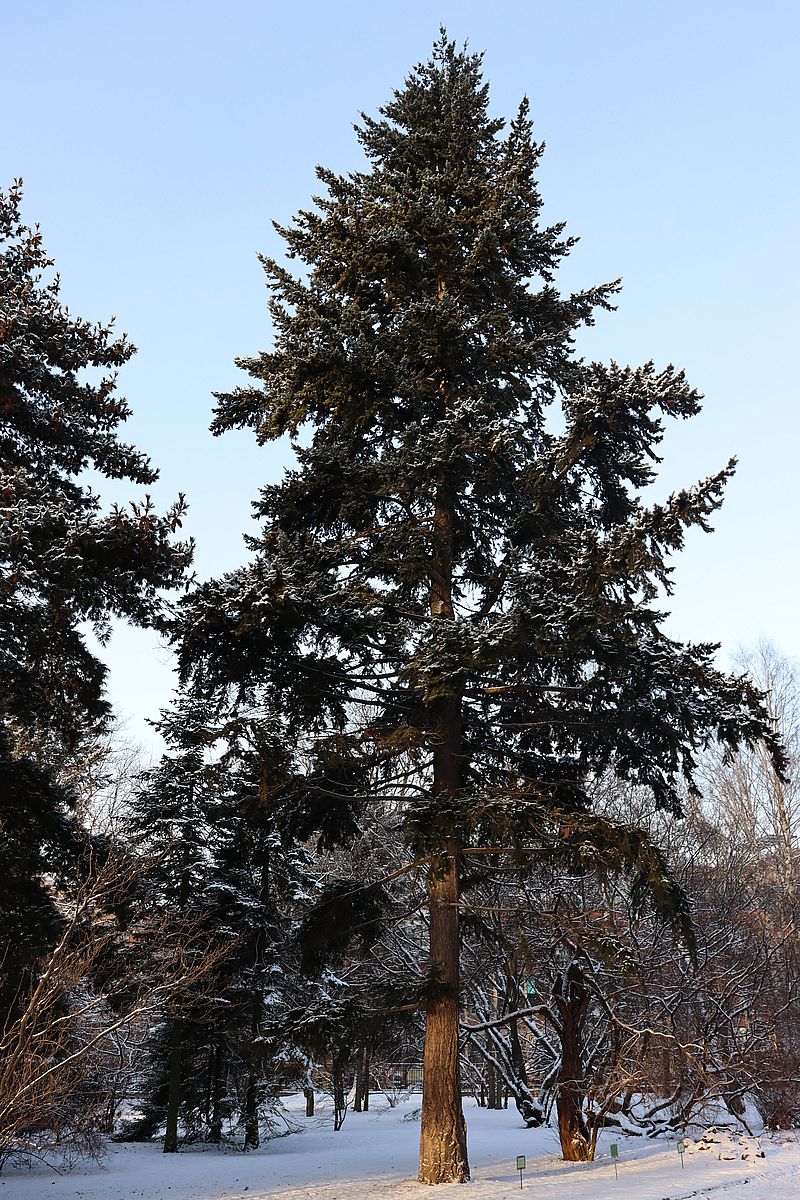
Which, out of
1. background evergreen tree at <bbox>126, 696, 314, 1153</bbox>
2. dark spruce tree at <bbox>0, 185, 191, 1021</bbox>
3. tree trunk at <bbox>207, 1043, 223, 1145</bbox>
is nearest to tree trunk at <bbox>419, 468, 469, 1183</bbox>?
dark spruce tree at <bbox>0, 185, 191, 1021</bbox>

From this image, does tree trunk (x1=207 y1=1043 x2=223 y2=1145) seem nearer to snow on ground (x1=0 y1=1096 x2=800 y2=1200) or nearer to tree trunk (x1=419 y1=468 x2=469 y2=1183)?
snow on ground (x1=0 y1=1096 x2=800 y2=1200)

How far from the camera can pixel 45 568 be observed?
34.7 feet

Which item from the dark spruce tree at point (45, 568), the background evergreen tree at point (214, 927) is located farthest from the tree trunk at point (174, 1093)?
the dark spruce tree at point (45, 568)

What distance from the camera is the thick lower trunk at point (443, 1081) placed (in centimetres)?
1192

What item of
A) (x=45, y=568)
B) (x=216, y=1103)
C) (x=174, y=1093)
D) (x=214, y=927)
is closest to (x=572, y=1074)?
(x=214, y=927)

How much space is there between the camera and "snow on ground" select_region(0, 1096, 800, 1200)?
12.4m

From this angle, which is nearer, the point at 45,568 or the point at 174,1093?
the point at 45,568

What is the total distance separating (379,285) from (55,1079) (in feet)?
40.3

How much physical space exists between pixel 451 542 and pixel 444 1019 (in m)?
6.99

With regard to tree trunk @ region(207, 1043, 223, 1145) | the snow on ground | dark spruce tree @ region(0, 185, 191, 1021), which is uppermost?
dark spruce tree @ region(0, 185, 191, 1021)

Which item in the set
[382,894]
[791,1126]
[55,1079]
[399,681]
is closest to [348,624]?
[399,681]

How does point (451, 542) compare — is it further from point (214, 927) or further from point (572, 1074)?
point (214, 927)

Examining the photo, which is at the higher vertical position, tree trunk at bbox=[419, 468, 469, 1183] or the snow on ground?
tree trunk at bbox=[419, 468, 469, 1183]

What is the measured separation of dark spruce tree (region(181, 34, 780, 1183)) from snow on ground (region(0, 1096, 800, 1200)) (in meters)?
1.96
